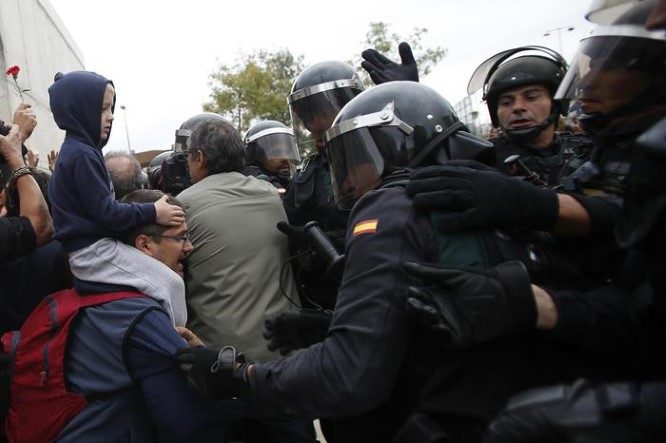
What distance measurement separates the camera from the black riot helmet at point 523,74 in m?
3.07

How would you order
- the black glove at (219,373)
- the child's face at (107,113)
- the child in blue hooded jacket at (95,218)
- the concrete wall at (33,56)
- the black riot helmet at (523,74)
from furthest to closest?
the concrete wall at (33,56), the black riot helmet at (523,74), the child's face at (107,113), the child in blue hooded jacket at (95,218), the black glove at (219,373)

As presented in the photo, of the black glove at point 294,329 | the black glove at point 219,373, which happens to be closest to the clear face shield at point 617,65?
the black glove at point 294,329

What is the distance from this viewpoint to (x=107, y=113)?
247cm

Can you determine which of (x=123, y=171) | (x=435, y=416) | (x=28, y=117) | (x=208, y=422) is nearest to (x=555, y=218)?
(x=435, y=416)

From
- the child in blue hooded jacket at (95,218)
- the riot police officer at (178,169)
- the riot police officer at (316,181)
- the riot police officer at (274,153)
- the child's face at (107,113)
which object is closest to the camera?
the child in blue hooded jacket at (95,218)

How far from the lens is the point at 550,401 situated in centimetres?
98

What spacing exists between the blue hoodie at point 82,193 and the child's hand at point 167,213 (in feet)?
0.08

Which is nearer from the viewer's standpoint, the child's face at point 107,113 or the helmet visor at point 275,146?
the child's face at point 107,113

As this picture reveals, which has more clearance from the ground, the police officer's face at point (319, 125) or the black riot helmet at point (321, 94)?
the black riot helmet at point (321, 94)

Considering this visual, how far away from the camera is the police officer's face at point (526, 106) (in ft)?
10.3

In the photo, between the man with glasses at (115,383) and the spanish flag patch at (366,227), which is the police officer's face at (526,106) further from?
the man with glasses at (115,383)

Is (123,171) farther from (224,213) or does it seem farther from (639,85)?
(639,85)

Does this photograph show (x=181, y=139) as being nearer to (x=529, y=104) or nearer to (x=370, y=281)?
(x=529, y=104)

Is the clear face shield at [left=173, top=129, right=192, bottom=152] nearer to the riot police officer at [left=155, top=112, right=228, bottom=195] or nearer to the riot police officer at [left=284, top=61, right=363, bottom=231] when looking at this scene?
the riot police officer at [left=155, top=112, right=228, bottom=195]
